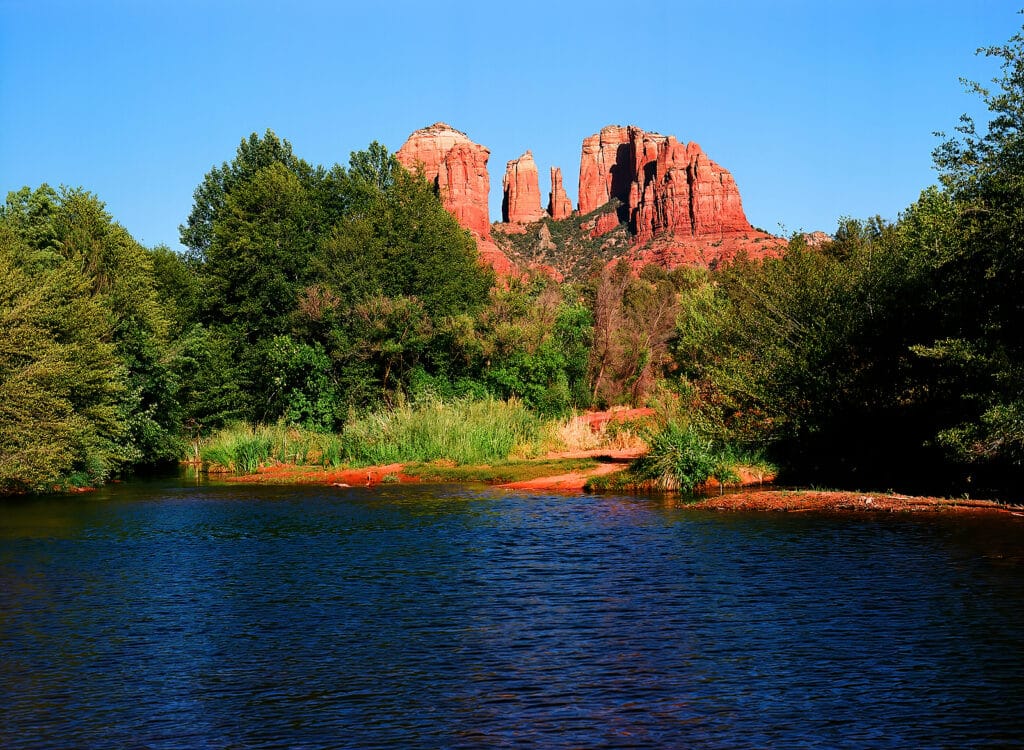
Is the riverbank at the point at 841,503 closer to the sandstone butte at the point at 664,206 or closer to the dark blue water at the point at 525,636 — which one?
the dark blue water at the point at 525,636

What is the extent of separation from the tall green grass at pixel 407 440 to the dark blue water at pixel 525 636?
15.0 m

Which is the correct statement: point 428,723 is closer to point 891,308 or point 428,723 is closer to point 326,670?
point 326,670

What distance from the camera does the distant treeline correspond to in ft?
77.0

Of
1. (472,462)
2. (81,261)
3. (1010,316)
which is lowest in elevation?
(472,462)

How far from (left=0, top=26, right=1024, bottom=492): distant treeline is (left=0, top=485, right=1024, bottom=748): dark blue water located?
5667mm

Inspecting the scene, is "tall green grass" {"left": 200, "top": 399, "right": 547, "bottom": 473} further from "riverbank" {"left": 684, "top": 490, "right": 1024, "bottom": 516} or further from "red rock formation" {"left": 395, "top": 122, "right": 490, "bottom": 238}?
"red rock formation" {"left": 395, "top": 122, "right": 490, "bottom": 238}

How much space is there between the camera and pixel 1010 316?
2269 cm

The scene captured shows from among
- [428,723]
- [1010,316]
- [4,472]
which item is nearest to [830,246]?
[1010,316]

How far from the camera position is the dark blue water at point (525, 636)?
9789 millimetres

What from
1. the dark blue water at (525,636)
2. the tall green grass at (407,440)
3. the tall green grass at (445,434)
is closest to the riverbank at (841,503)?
the dark blue water at (525,636)

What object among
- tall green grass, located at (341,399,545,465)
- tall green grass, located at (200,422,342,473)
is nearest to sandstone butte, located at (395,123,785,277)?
tall green grass, located at (200,422,342,473)

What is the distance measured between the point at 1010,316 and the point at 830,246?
31459 millimetres

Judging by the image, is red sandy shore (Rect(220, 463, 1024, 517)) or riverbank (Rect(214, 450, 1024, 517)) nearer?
red sandy shore (Rect(220, 463, 1024, 517))

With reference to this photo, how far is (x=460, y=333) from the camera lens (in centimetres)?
4450
